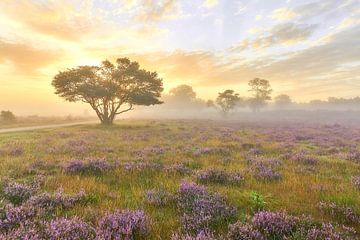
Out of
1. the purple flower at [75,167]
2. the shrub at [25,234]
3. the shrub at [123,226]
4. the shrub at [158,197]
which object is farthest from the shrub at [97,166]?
the shrub at [25,234]

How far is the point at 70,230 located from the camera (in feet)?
11.7

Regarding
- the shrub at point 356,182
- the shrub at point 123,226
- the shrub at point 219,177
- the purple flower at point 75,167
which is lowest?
the shrub at point 356,182

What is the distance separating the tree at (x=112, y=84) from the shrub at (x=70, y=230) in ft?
118

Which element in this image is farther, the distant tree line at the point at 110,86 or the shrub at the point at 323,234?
the distant tree line at the point at 110,86

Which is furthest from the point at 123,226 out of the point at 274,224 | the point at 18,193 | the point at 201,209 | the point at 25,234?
the point at 18,193

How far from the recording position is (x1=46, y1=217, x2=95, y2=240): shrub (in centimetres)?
344

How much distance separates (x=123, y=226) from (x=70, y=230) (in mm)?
788

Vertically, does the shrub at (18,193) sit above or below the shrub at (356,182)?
above

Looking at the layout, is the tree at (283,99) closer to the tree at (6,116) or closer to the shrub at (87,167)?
the tree at (6,116)

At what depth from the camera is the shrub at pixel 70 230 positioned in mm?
3443

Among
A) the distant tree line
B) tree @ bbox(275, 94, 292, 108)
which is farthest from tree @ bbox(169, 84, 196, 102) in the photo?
the distant tree line

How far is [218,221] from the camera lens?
4.19 meters

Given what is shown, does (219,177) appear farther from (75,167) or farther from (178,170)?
(75,167)

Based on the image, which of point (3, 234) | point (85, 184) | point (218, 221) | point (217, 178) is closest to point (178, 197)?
point (218, 221)
